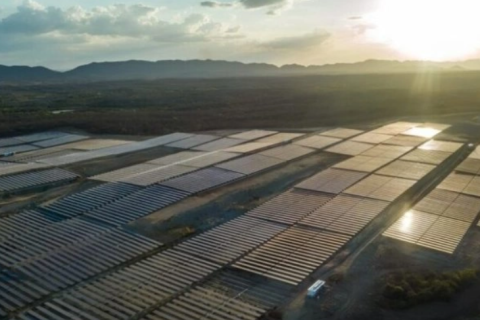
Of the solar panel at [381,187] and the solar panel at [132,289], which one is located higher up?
the solar panel at [381,187]

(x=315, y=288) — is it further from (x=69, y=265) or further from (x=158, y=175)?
(x=158, y=175)

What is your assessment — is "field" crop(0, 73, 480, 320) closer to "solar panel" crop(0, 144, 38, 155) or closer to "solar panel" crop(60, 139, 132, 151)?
"solar panel" crop(0, 144, 38, 155)

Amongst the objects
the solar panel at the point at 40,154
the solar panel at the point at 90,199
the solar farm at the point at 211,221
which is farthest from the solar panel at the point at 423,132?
the solar panel at the point at 40,154

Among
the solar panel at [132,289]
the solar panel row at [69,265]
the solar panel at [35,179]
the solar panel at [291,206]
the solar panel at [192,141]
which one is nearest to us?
the solar panel at [132,289]

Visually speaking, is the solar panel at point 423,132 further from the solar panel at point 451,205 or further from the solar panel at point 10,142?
the solar panel at point 10,142

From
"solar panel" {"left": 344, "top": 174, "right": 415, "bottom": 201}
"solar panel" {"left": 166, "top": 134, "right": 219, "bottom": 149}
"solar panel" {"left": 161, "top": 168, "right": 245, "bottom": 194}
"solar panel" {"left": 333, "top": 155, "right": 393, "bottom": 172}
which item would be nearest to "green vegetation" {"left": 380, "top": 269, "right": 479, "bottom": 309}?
"solar panel" {"left": 344, "top": 174, "right": 415, "bottom": 201}

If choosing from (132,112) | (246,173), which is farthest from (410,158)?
(132,112)

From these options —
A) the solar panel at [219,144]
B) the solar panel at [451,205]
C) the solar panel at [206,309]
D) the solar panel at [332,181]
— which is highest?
the solar panel at [219,144]
